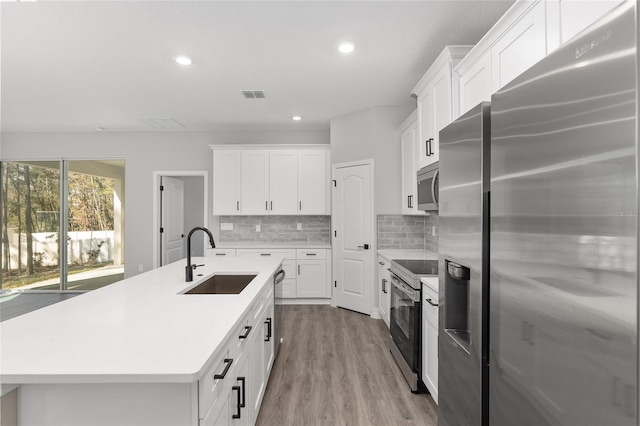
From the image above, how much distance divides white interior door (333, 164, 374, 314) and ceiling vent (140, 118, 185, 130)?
2699 millimetres

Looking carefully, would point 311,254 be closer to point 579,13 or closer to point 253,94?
point 253,94

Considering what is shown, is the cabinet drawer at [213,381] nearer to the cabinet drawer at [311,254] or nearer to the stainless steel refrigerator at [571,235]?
the stainless steel refrigerator at [571,235]

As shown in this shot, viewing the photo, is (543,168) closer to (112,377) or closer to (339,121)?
(112,377)

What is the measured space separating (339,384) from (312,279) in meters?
2.30

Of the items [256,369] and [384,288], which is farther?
Result: [384,288]

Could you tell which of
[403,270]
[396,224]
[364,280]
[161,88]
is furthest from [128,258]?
[403,270]

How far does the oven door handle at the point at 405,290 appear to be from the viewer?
219 centimetres

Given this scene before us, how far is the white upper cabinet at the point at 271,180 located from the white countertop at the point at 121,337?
10.4 ft

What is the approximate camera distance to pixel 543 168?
79 cm

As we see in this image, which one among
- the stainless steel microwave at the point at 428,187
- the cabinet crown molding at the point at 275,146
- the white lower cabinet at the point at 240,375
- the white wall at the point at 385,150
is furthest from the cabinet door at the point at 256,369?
the cabinet crown molding at the point at 275,146

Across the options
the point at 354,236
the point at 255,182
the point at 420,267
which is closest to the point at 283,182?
the point at 255,182

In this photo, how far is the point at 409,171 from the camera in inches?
146

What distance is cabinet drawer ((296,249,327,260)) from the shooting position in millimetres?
4671

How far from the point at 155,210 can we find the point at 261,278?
398 cm
